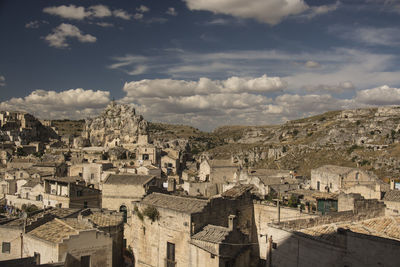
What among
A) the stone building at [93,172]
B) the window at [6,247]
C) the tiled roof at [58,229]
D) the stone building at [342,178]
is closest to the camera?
the tiled roof at [58,229]

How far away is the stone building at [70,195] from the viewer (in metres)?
35.4

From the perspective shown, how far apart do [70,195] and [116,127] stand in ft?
248

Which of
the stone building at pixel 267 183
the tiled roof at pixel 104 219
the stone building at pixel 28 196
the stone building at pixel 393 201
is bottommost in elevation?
the stone building at pixel 28 196

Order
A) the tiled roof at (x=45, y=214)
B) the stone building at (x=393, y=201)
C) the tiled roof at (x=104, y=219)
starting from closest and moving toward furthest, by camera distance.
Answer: the tiled roof at (x=45, y=214) < the tiled roof at (x=104, y=219) < the stone building at (x=393, y=201)

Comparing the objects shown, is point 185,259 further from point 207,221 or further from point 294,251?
point 294,251

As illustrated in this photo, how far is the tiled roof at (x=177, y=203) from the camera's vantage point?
1888 centimetres

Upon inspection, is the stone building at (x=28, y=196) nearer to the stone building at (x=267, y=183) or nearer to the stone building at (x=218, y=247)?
the stone building at (x=267, y=183)

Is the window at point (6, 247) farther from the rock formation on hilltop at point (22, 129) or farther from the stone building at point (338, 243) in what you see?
the rock formation on hilltop at point (22, 129)

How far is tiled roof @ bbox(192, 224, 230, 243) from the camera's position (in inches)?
666

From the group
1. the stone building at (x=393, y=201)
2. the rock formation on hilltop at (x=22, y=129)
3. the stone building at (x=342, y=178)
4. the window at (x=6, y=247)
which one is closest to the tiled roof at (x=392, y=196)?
the stone building at (x=393, y=201)

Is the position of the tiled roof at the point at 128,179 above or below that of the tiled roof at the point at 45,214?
above

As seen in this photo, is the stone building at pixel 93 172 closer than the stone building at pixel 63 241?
No

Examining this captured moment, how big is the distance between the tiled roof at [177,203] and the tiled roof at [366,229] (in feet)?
18.7

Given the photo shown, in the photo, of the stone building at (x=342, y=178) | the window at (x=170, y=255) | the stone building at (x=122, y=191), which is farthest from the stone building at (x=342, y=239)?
the stone building at (x=342, y=178)
